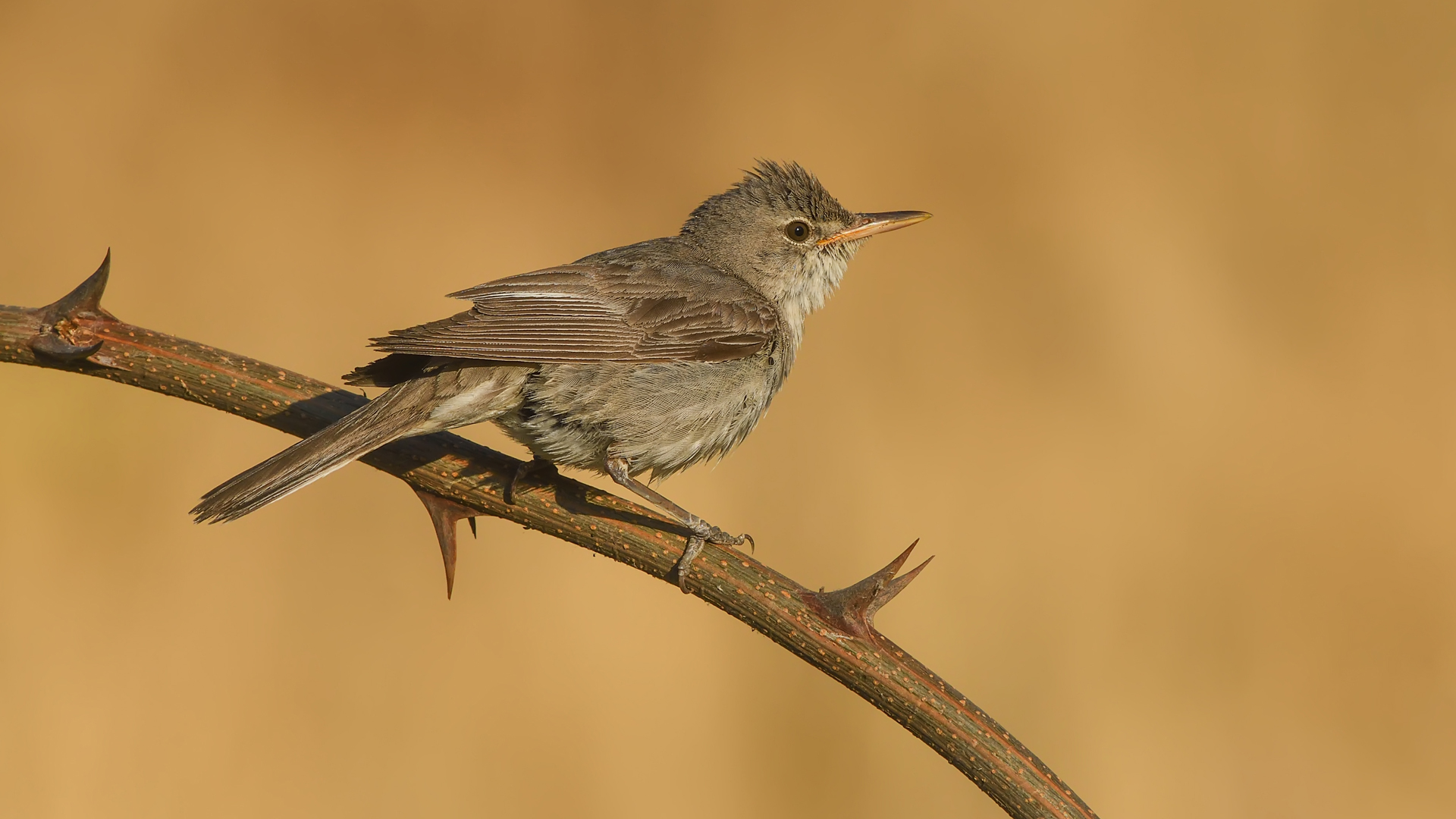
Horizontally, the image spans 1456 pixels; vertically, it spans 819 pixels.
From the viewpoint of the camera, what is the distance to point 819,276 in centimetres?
477

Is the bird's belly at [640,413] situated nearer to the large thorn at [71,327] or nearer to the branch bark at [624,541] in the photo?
the branch bark at [624,541]

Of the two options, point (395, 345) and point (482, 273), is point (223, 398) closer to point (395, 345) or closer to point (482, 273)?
point (395, 345)

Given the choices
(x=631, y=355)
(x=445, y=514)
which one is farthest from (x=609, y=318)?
(x=445, y=514)

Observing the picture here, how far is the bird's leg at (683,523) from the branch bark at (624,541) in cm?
4

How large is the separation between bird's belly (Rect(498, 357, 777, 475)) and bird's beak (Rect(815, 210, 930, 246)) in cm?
89

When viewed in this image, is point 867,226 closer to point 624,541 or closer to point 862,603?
point 624,541

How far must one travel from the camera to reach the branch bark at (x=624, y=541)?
2.46 m

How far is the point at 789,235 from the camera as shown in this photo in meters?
4.78

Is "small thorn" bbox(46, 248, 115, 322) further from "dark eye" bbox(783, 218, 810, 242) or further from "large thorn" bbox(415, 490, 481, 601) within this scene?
"dark eye" bbox(783, 218, 810, 242)

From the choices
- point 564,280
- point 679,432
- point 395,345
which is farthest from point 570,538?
point 564,280

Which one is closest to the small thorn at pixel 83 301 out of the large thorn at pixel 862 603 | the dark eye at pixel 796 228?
the large thorn at pixel 862 603

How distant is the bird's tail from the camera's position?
2857mm

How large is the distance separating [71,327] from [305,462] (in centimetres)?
62

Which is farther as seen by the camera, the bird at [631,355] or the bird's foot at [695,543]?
the bird at [631,355]
